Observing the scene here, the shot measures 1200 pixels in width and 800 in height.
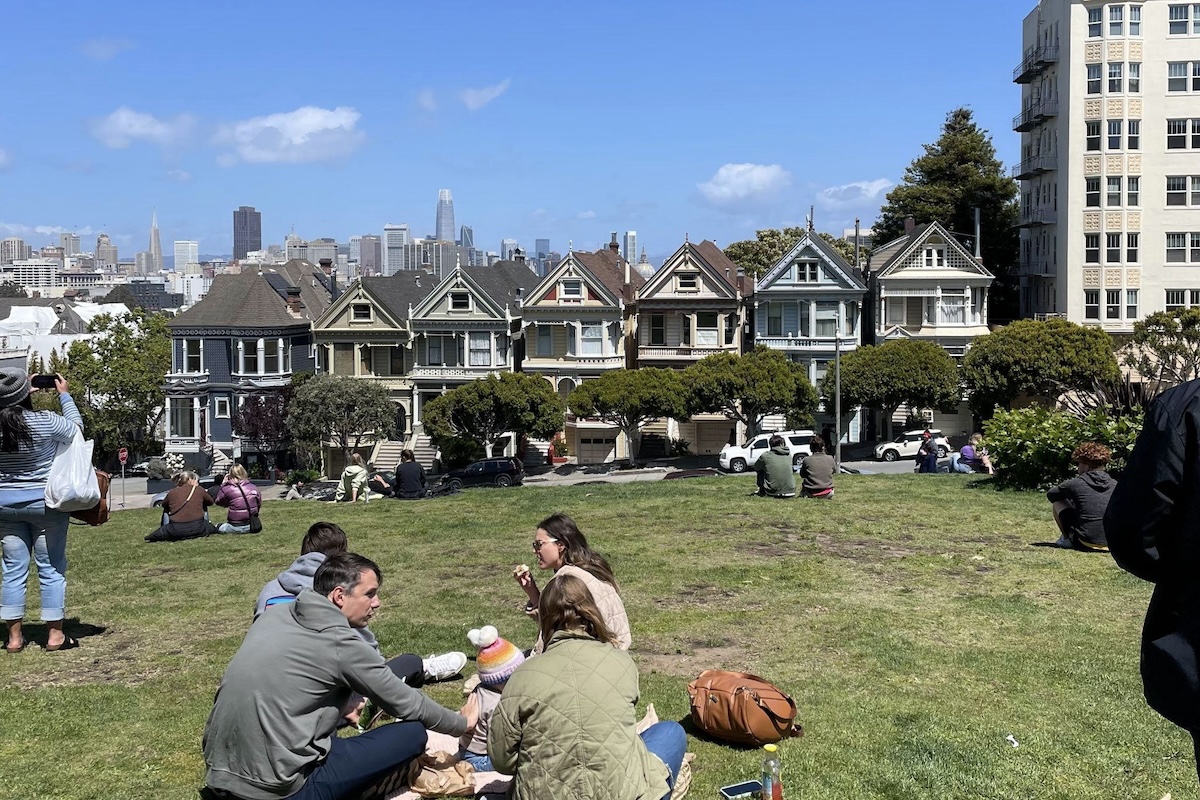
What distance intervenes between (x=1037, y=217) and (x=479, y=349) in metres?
31.1

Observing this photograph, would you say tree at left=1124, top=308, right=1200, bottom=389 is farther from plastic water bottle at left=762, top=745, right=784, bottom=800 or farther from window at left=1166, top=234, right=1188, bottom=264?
plastic water bottle at left=762, top=745, right=784, bottom=800

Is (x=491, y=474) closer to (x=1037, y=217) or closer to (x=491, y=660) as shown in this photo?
(x=1037, y=217)

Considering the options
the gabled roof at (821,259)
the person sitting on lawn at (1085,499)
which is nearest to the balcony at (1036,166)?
the gabled roof at (821,259)

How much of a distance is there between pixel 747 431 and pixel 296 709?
53254 mm

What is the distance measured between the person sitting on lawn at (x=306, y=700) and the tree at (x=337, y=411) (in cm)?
5397

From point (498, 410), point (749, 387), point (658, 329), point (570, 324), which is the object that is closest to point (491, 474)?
point (498, 410)

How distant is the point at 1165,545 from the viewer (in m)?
4.28

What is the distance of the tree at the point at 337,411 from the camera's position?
59.9 m

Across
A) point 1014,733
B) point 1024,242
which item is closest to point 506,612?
point 1014,733

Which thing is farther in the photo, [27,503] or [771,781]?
[27,503]

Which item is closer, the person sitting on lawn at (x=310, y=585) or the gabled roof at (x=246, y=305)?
the person sitting on lawn at (x=310, y=585)

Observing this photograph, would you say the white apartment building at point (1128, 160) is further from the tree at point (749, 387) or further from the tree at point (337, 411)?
the tree at point (337, 411)

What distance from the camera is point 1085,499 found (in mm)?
14781

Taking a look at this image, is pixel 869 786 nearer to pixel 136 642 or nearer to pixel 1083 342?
pixel 136 642
